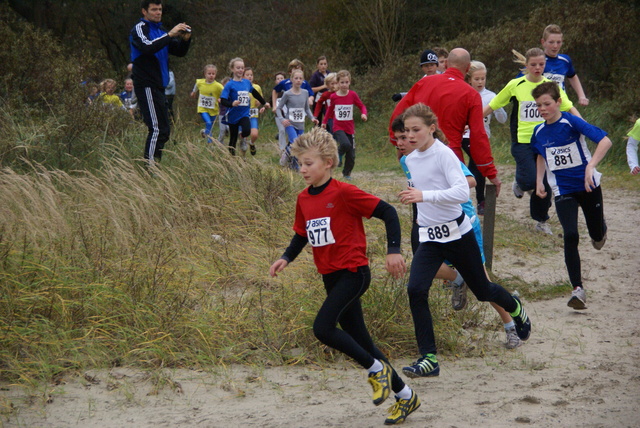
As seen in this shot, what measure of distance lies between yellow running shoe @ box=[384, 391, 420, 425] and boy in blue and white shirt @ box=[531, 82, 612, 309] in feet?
8.17

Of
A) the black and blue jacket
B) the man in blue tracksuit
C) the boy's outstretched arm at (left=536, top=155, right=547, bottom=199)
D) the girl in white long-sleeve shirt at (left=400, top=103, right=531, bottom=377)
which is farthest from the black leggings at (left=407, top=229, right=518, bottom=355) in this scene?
the black and blue jacket

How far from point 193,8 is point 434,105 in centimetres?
2439

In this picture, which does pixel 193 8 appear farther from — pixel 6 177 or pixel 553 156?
pixel 553 156

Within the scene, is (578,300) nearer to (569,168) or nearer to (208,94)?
(569,168)

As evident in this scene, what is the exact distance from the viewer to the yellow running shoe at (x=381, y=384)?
4195mm

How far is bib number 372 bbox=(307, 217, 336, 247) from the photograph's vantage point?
4355 millimetres

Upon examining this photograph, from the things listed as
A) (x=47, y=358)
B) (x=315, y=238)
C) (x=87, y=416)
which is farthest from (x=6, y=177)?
(x=315, y=238)

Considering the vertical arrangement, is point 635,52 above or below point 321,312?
above

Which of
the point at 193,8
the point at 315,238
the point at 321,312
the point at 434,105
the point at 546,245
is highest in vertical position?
the point at 193,8

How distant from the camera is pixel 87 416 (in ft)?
14.6

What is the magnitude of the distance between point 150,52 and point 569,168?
482 centimetres

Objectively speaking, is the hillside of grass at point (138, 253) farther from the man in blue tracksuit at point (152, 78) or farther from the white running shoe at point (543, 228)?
the white running shoe at point (543, 228)

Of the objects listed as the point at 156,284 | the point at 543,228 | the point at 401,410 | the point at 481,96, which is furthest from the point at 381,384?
the point at 481,96

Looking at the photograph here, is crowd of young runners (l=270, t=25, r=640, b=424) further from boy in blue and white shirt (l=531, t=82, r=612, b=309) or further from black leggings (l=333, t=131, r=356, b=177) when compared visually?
black leggings (l=333, t=131, r=356, b=177)
